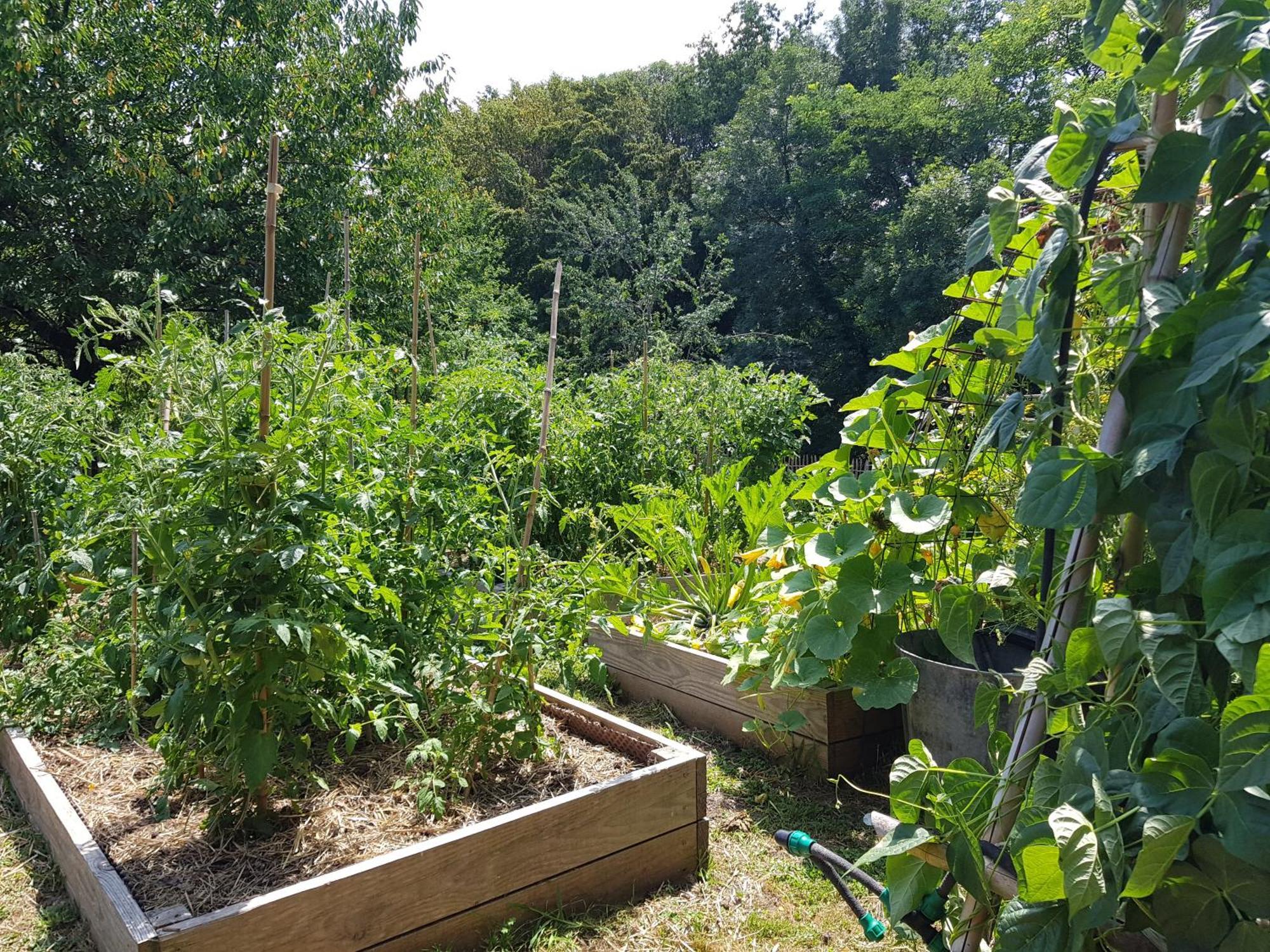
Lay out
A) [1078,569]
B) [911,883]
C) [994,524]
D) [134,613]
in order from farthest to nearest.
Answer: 1. [994,524]
2. [134,613]
3. [911,883]
4. [1078,569]

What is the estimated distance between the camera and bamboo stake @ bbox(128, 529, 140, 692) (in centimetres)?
211

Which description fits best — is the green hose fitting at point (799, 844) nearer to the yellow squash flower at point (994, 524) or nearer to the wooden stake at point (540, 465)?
the wooden stake at point (540, 465)

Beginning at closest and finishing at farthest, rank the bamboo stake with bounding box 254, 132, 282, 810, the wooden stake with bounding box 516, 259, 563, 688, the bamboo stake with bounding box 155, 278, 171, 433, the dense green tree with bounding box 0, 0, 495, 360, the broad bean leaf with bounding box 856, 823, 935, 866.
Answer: the broad bean leaf with bounding box 856, 823, 935, 866
the bamboo stake with bounding box 254, 132, 282, 810
the bamboo stake with bounding box 155, 278, 171, 433
the wooden stake with bounding box 516, 259, 563, 688
the dense green tree with bounding box 0, 0, 495, 360

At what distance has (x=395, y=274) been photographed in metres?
12.3

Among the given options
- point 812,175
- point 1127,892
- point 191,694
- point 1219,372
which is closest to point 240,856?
point 191,694

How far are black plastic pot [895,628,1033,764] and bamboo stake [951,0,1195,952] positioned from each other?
937 millimetres

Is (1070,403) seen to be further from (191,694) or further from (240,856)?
(240,856)

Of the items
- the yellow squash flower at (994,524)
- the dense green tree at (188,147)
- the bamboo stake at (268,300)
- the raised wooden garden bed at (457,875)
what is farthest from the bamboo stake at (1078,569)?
the dense green tree at (188,147)

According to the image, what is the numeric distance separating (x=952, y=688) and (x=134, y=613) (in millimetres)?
2084

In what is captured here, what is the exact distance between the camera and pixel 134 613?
A: 85.0 inches

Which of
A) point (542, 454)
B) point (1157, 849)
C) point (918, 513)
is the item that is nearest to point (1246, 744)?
point (1157, 849)

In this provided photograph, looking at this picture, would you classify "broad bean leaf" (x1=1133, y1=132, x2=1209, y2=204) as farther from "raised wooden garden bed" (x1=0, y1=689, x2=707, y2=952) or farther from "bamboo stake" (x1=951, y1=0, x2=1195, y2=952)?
"raised wooden garden bed" (x1=0, y1=689, x2=707, y2=952)

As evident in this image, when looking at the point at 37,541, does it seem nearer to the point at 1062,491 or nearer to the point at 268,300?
the point at 268,300

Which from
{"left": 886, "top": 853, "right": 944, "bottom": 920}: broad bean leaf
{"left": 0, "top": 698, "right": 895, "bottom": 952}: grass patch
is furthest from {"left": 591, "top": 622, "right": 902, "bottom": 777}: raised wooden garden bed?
{"left": 886, "top": 853, "right": 944, "bottom": 920}: broad bean leaf
